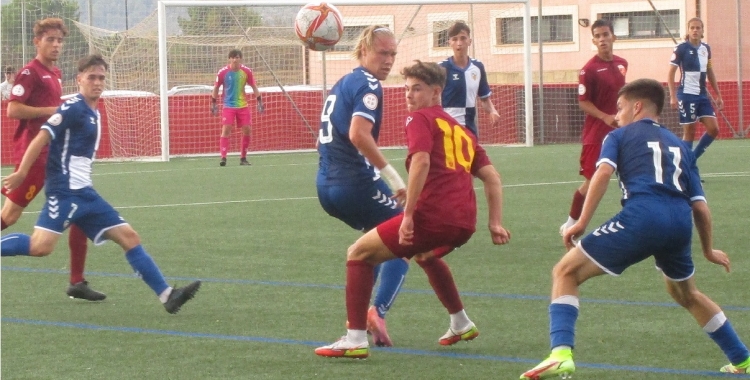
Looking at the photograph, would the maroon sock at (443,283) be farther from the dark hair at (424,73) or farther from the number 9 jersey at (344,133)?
the dark hair at (424,73)

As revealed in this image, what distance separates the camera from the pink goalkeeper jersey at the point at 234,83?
74.9 feet

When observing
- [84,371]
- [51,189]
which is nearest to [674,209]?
[84,371]

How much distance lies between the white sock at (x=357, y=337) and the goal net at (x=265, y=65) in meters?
17.7

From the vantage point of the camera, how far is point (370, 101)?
247 inches

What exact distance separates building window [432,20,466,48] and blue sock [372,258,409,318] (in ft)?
68.2

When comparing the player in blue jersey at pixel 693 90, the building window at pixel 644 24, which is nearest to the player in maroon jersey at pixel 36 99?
the player in blue jersey at pixel 693 90

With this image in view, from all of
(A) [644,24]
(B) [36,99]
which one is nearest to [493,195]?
(B) [36,99]

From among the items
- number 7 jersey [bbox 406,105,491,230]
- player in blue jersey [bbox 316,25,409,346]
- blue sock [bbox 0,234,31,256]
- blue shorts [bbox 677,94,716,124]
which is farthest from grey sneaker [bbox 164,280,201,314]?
blue shorts [bbox 677,94,716,124]

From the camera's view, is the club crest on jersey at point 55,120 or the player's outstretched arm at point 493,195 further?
the club crest on jersey at point 55,120

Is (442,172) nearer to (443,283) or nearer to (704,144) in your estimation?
(443,283)

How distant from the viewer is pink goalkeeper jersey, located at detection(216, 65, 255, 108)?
22844mm

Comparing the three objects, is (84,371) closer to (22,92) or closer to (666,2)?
(22,92)

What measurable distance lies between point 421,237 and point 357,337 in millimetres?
603

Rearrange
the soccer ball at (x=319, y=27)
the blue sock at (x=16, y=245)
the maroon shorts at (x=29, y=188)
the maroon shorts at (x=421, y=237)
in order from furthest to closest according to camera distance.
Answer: the soccer ball at (x=319, y=27), the maroon shorts at (x=29, y=188), the blue sock at (x=16, y=245), the maroon shorts at (x=421, y=237)
